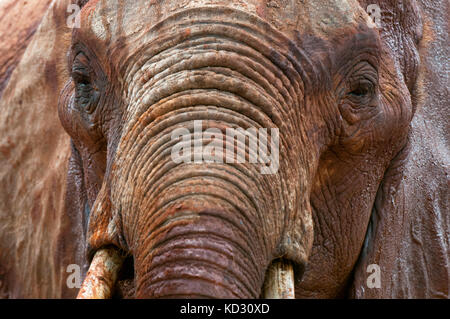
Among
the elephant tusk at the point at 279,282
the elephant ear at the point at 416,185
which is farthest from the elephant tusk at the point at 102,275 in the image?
the elephant ear at the point at 416,185

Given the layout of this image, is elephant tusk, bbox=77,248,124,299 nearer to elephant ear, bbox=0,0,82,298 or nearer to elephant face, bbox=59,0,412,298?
elephant face, bbox=59,0,412,298

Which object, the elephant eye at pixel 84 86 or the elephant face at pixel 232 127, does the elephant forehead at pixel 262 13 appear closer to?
the elephant face at pixel 232 127

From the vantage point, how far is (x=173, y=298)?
5.76 feet

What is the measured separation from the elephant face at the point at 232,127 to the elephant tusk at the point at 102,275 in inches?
1.6

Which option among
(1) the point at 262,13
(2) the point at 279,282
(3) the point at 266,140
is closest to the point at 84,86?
(1) the point at 262,13

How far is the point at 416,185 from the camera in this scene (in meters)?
2.88

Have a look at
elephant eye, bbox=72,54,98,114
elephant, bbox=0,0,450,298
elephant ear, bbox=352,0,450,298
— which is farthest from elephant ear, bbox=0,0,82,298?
elephant ear, bbox=352,0,450,298

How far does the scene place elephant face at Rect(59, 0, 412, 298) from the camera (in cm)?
184

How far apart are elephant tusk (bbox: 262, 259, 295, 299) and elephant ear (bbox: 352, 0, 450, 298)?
26.5 inches

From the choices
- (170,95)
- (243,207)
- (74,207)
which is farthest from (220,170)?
(74,207)

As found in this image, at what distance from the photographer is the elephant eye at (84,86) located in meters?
2.48

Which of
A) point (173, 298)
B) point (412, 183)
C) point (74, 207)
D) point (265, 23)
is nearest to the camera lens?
point (173, 298)
